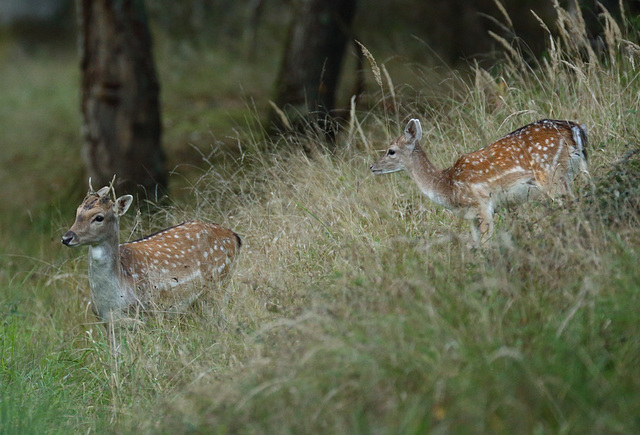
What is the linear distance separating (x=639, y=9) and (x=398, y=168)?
4.20 meters

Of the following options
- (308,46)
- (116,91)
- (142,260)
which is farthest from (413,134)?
(116,91)

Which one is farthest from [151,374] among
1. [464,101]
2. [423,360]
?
[464,101]

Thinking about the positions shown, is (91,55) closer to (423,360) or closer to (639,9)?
(639,9)

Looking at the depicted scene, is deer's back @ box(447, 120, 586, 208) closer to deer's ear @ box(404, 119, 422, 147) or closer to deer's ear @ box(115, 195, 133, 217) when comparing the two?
deer's ear @ box(404, 119, 422, 147)

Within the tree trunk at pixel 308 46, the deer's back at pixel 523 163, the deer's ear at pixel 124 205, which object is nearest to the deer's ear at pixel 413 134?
the deer's back at pixel 523 163

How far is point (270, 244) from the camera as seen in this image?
654 centimetres

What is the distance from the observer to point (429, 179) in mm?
6125

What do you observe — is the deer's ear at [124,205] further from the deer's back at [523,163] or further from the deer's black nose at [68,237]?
the deer's back at [523,163]

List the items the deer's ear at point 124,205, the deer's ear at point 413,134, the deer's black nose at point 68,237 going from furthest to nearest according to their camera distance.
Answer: the deer's ear at point 124,205, the deer's ear at point 413,134, the deer's black nose at point 68,237

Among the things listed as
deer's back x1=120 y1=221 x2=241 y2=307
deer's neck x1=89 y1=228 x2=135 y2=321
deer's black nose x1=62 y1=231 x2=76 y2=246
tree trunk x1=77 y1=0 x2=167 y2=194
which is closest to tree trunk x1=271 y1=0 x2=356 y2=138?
tree trunk x1=77 y1=0 x2=167 y2=194

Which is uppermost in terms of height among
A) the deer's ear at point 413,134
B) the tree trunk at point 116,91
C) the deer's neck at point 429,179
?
the deer's ear at point 413,134

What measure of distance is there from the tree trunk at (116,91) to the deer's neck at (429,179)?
4.47 meters

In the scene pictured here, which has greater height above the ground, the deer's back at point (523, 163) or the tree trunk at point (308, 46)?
the deer's back at point (523, 163)

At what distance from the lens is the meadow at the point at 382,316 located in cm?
362
